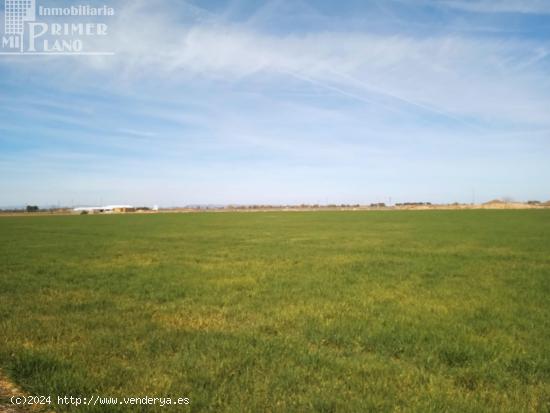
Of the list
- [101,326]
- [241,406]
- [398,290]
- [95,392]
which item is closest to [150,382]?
[95,392]

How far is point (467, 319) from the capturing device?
10375 millimetres

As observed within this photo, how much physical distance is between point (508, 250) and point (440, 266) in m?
9.37

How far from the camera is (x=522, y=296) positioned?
512 inches

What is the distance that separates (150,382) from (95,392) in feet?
2.43

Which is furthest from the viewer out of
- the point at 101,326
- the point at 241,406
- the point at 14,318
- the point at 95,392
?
the point at 14,318

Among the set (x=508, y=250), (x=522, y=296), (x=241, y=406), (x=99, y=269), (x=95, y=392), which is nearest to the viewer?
(x=241, y=406)

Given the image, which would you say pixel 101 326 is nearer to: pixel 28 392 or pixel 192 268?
pixel 28 392

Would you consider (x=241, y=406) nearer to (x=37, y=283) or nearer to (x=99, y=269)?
(x=37, y=283)

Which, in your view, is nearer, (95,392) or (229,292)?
(95,392)

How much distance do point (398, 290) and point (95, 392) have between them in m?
10.2

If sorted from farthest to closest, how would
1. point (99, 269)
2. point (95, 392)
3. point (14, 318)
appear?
point (99, 269) → point (14, 318) → point (95, 392)

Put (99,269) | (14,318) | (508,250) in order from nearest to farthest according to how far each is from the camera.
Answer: (14,318), (99,269), (508,250)

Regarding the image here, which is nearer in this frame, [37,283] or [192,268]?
[37,283]

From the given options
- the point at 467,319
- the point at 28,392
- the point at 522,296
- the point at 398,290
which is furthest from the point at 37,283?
the point at 522,296
